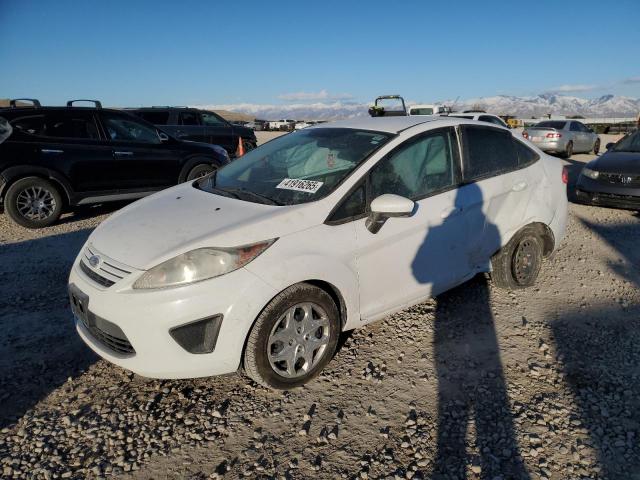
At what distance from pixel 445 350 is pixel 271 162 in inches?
77.9

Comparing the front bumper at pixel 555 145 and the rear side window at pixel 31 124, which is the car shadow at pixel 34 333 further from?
the front bumper at pixel 555 145

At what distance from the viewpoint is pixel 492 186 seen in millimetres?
3658

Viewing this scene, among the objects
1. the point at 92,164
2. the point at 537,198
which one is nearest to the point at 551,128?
the point at 537,198

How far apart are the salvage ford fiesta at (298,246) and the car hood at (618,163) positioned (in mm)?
4085

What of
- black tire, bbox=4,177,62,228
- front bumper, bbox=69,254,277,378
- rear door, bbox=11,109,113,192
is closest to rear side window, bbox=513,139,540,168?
front bumper, bbox=69,254,277,378

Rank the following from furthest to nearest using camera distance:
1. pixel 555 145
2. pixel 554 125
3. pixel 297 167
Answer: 1. pixel 554 125
2. pixel 555 145
3. pixel 297 167

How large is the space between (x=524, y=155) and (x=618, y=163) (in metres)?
4.20

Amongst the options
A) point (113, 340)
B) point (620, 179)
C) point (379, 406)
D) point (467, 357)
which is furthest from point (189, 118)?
point (379, 406)

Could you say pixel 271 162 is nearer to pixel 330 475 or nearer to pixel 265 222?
pixel 265 222

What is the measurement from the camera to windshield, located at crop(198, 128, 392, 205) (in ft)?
9.78

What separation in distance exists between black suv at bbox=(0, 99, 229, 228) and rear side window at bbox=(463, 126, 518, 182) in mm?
5374

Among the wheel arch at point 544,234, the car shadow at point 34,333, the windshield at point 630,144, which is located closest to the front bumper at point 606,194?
the windshield at point 630,144

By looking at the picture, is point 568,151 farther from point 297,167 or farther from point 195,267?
point 195,267

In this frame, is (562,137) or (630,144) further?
(562,137)
